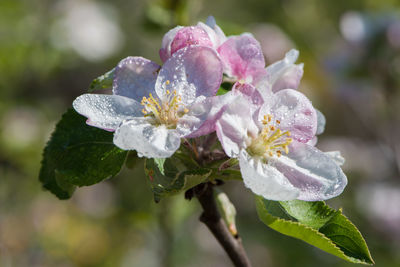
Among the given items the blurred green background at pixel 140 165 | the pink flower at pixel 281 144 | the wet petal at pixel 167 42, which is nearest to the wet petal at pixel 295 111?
the pink flower at pixel 281 144

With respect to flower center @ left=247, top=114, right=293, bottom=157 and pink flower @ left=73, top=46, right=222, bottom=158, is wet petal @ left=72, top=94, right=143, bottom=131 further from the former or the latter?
flower center @ left=247, top=114, right=293, bottom=157

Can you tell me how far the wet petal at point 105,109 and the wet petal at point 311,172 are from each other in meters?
0.31

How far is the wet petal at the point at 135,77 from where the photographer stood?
985 millimetres

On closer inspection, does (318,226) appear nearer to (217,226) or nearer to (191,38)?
(217,226)

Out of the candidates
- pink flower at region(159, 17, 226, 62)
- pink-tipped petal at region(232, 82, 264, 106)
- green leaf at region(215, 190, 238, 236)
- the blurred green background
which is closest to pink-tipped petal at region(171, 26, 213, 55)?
pink flower at region(159, 17, 226, 62)

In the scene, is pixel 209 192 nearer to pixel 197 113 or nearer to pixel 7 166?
pixel 197 113

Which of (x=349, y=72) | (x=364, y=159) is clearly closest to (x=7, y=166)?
(x=349, y=72)

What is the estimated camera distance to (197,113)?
0.92 m

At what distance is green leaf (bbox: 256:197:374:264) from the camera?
0.86m

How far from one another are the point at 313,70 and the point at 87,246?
247 centimetres

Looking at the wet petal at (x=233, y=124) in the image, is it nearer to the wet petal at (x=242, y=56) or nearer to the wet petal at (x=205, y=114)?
the wet petal at (x=205, y=114)

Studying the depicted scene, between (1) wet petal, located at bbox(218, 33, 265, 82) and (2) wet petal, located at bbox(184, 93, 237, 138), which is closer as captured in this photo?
(2) wet petal, located at bbox(184, 93, 237, 138)

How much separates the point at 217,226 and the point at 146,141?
0.88ft

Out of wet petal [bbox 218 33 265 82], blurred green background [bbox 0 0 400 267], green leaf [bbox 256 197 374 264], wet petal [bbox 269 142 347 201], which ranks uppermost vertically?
wet petal [bbox 218 33 265 82]
